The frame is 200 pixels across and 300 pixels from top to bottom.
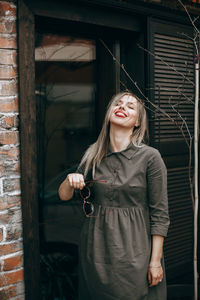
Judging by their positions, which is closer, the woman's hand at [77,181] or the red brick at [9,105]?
the woman's hand at [77,181]

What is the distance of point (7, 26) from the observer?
2191 mm

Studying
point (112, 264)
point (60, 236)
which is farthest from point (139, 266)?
point (60, 236)

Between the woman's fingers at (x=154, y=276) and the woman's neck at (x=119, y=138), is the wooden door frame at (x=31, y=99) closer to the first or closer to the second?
the woman's neck at (x=119, y=138)

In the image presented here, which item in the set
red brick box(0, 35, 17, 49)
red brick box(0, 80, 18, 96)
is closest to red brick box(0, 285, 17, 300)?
red brick box(0, 80, 18, 96)

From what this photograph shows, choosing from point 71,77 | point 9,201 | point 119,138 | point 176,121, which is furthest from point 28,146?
point 71,77

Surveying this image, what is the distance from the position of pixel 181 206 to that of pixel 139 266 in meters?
1.18

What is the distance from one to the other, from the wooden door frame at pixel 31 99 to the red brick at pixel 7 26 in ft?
0.16

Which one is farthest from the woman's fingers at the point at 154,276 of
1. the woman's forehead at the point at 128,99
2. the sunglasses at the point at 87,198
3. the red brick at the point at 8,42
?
the red brick at the point at 8,42

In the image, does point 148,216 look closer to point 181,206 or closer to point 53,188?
point 181,206

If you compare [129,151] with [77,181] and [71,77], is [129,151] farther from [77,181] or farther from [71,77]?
[71,77]

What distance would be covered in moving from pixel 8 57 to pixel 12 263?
1.40 m

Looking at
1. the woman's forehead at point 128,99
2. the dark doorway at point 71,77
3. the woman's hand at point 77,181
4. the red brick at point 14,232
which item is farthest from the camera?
the dark doorway at point 71,77

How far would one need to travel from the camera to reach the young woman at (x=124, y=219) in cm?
202

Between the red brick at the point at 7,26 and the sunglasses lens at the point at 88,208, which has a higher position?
the red brick at the point at 7,26
